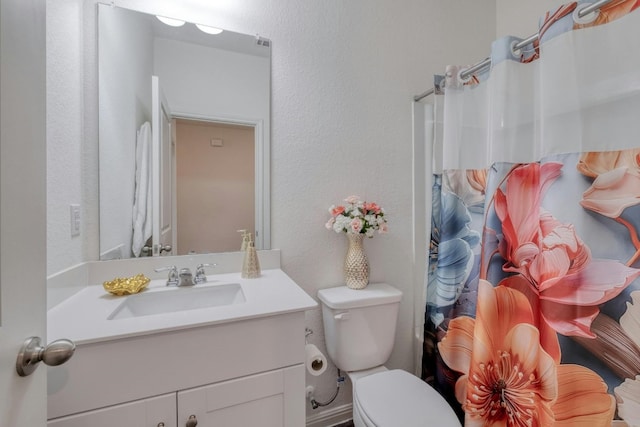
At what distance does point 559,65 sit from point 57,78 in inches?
67.0

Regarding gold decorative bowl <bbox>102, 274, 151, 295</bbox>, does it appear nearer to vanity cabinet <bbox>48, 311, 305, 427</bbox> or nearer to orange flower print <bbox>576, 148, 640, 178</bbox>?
vanity cabinet <bbox>48, 311, 305, 427</bbox>

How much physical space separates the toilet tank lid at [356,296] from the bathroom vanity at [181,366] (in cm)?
37

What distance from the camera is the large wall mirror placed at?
120 centimetres

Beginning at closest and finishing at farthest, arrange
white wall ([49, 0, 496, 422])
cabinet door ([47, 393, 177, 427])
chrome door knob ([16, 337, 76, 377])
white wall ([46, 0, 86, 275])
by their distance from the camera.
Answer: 1. chrome door knob ([16, 337, 76, 377])
2. cabinet door ([47, 393, 177, 427])
3. white wall ([46, 0, 86, 275])
4. white wall ([49, 0, 496, 422])

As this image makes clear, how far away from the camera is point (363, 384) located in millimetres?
1230

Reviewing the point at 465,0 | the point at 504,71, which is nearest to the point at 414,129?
the point at 504,71

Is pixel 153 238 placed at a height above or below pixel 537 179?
below

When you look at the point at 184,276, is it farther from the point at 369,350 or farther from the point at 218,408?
the point at 369,350

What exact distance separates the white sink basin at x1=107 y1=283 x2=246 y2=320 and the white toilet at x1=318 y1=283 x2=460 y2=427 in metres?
0.46

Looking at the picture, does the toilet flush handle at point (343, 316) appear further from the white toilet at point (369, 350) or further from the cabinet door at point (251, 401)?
the cabinet door at point (251, 401)

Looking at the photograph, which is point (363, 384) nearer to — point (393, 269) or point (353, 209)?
point (393, 269)

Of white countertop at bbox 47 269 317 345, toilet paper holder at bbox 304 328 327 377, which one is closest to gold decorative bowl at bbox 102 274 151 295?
white countertop at bbox 47 269 317 345

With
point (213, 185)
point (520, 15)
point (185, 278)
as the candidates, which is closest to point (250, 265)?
point (185, 278)

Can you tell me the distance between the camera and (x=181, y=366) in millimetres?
827
